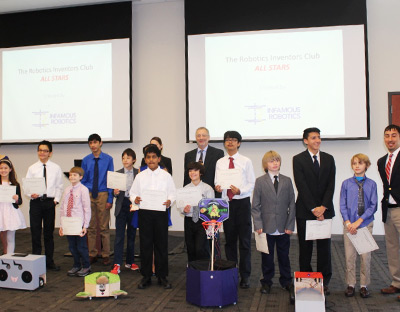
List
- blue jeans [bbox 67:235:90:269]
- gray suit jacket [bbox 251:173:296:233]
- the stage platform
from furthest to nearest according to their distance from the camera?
1. blue jeans [bbox 67:235:90:269]
2. gray suit jacket [bbox 251:173:296:233]
3. the stage platform

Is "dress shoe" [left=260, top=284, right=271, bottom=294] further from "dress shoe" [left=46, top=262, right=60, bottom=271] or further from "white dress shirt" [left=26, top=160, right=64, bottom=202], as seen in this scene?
"white dress shirt" [left=26, top=160, right=64, bottom=202]

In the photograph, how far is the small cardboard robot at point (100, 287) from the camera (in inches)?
150

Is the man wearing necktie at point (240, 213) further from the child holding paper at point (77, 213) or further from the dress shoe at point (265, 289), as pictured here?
the child holding paper at point (77, 213)

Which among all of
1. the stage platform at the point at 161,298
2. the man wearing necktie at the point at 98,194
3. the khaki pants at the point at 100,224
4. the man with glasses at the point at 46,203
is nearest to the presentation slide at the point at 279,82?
the man wearing necktie at the point at 98,194

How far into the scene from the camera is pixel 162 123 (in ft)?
23.3

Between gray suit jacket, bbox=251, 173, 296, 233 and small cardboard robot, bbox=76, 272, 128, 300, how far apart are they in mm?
1419

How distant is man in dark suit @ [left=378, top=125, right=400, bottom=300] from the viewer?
3.82 m

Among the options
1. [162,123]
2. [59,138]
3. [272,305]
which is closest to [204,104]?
[162,123]

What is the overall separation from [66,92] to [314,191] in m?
5.07

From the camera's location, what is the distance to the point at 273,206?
154 inches

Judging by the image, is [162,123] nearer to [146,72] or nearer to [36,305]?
[146,72]

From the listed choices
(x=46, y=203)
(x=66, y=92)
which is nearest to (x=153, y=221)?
(x=46, y=203)

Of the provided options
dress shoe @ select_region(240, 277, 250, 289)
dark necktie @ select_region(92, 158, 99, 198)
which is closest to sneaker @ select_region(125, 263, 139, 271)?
dark necktie @ select_region(92, 158, 99, 198)

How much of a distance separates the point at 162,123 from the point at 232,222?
10.8ft
